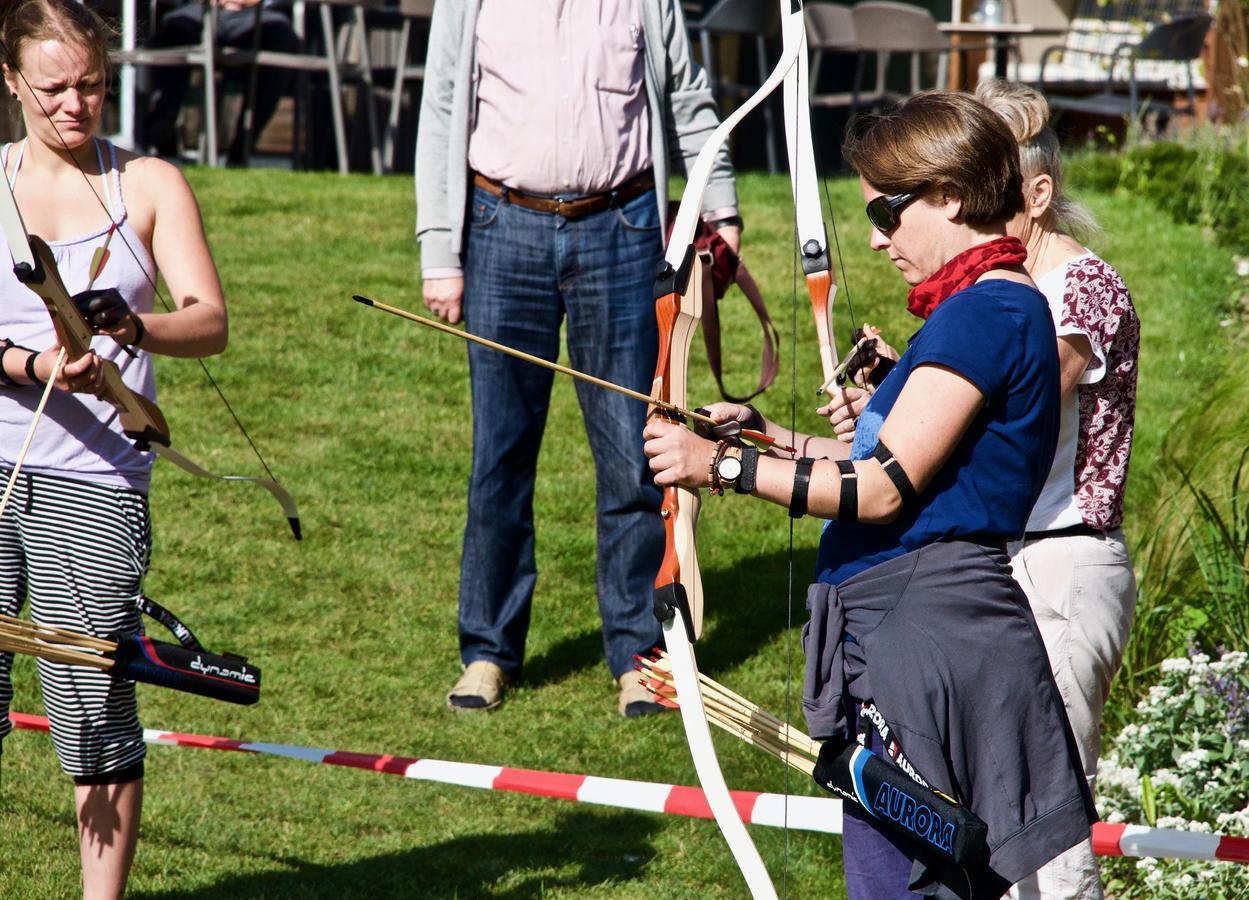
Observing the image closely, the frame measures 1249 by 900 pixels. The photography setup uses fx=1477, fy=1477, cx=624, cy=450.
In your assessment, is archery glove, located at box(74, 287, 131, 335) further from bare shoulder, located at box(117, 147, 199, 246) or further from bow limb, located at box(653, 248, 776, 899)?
bow limb, located at box(653, 248, 776, 899)

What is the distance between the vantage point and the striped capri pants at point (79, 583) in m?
2.68

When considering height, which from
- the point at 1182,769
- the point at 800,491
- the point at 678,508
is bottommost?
the point at 1182,769

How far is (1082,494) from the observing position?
2.53m

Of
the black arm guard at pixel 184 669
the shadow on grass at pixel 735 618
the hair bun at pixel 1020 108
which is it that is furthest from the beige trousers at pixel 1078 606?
the shadow on grass at pixel 735 618

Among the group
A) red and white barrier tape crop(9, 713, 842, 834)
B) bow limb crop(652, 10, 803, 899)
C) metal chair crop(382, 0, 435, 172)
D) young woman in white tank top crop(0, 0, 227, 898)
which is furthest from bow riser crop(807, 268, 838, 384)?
metal chair crop(382, 0, 435, 172)

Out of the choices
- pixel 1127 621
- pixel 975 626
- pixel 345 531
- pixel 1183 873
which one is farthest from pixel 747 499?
pixel 975 626

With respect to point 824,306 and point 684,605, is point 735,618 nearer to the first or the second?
point 824,306

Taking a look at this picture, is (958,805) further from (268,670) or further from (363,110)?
(363,110)

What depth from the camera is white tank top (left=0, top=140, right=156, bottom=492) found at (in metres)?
2.70

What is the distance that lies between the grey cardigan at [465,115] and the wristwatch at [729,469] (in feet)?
6.84

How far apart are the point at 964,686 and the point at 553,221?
2.24 meters

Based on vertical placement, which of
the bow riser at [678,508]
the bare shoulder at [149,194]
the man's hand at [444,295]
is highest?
the bare shoulder at [149,194]

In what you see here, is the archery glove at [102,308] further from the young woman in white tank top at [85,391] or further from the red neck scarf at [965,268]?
the red neck scarf at [965,268]

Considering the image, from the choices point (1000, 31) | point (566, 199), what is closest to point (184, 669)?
point (566, 199)
